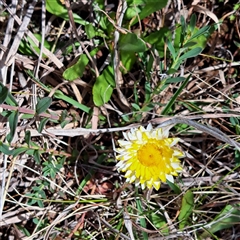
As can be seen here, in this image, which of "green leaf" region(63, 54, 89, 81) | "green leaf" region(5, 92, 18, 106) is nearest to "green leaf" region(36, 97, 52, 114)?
"green leaf" region(5, 92, 18, 106)

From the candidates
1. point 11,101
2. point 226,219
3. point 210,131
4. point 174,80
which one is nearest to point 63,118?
point 11,101

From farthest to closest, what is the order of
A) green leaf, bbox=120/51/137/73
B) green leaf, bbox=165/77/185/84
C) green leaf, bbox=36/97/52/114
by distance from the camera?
green leaf, bbox=120/51/137/73
green leaf, bbox=165/77/185/84
green leaf, bbox=36/97/52/114

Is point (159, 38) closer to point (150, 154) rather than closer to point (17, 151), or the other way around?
point (150, 154)

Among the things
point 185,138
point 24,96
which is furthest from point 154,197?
point 24,96

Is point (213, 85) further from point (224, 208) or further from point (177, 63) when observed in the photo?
point (224, 208)

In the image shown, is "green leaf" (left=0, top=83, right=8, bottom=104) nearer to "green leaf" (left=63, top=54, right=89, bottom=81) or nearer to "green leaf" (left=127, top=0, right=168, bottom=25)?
"green leaf" (left=63, top=54, right=89, bottom=81)

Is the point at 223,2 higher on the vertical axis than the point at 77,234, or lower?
higher
